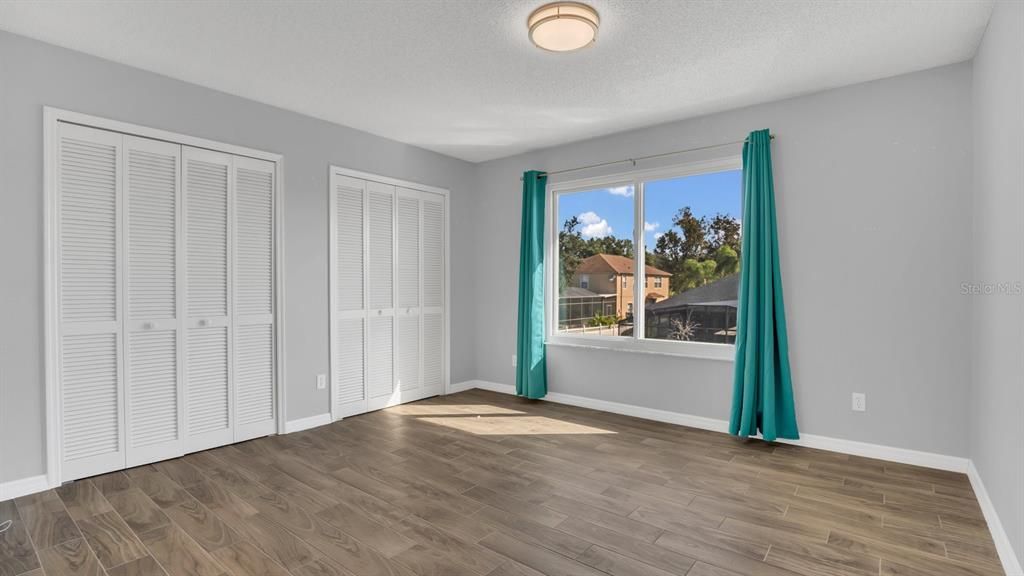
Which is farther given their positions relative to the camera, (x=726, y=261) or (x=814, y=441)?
(x=726, y=261)

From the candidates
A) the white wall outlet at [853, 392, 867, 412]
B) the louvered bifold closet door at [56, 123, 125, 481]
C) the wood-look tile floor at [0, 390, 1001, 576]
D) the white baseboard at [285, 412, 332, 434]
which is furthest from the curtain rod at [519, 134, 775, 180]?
the louvered bifold closet door at [56, 123, 125, 481]

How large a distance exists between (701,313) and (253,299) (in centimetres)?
358

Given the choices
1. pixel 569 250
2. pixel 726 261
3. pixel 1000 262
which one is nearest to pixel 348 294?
pixel 569 250

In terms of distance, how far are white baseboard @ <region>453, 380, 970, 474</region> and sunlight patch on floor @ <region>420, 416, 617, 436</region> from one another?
55 cm

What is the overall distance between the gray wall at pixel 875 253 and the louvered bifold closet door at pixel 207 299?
363 centimetres

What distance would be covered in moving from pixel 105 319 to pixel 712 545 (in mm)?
3635

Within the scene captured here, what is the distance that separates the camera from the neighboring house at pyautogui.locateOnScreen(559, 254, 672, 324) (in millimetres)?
4512

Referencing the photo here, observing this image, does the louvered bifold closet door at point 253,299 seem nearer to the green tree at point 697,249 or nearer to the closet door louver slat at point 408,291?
the closet door louver slat at point 408,291

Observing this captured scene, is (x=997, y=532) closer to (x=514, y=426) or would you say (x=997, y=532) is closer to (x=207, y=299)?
(x=514, y=426)

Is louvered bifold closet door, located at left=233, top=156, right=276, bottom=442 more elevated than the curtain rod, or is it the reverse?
the curtain rod

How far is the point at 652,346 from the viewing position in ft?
14.6

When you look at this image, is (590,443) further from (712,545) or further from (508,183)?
(508,183)

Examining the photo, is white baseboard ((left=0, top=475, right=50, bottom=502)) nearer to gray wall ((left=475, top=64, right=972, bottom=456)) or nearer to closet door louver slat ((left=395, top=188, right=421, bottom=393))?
closet door louver slat ((left=395, top=188, right=421, bottom=393))

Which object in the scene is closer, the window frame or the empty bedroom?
the empty bedroom
